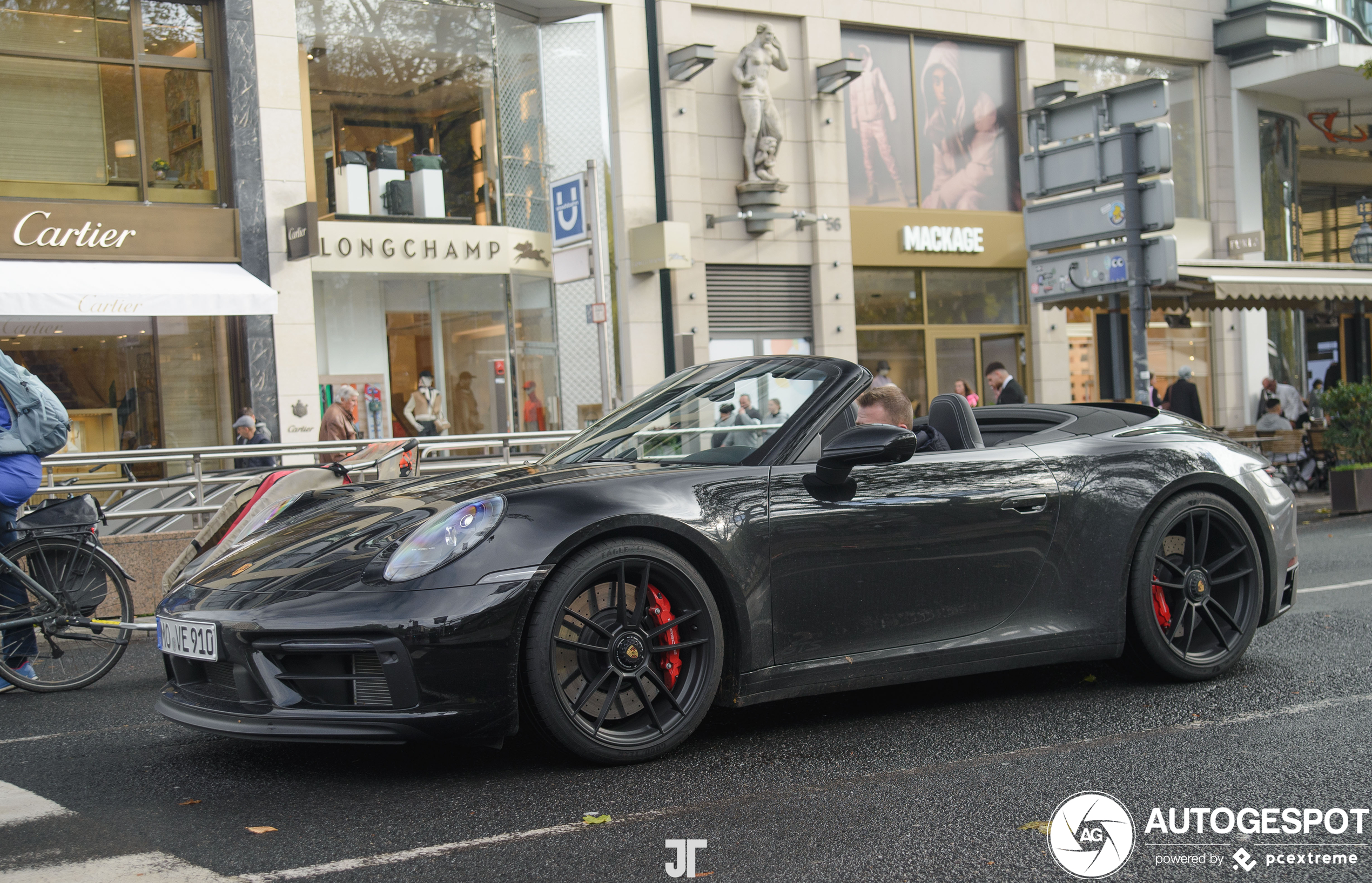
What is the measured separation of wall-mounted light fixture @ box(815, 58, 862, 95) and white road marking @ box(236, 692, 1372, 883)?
16401 millimetres

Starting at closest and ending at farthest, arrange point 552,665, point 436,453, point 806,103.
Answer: point 552,665
point 436,453
point 806,103

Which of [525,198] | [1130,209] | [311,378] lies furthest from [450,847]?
[525,198]

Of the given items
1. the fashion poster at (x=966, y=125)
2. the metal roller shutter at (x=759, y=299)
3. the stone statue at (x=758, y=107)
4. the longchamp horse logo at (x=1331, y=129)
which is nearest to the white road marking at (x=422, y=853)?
the metal roller shutter at (x=759, y=299)

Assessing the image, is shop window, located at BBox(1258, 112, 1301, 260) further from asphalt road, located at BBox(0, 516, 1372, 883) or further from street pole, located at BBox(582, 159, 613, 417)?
asphalt road, located at BBox(0, 516, 1372, 883)

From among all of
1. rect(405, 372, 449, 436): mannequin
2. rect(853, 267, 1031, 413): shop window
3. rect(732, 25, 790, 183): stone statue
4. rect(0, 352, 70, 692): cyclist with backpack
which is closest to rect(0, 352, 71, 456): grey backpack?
rect(0, 352, 70, 692): cyclist with backpack

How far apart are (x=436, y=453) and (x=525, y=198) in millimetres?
6066

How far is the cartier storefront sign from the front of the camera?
47.8 ft

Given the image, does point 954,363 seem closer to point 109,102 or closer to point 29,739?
point 109,102

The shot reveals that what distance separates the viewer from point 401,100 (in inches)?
696

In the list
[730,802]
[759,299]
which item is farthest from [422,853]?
[759,299]

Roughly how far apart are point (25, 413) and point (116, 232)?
408 inches

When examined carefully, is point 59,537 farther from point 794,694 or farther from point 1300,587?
point 1300,587

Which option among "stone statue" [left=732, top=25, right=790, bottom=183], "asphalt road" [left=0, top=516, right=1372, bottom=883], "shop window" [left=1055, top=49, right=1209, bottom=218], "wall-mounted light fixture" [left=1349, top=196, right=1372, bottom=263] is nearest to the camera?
"asphalt road" [left=0, top=516, right=1372, bottom=883]

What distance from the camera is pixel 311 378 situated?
16156 millimetres
